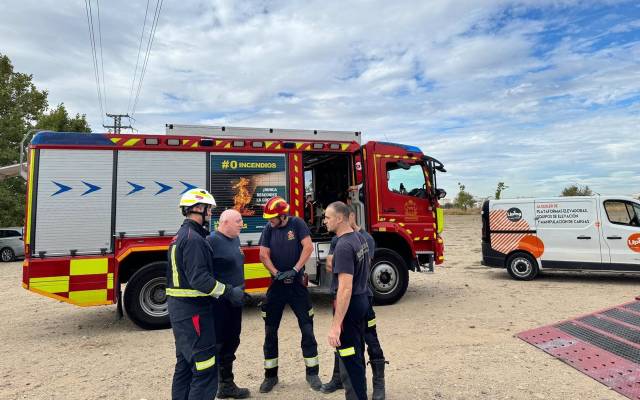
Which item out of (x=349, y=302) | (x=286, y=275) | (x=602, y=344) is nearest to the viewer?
(x=349, y=302)

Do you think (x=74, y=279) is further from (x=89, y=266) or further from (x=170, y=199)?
(x=170, y=199)

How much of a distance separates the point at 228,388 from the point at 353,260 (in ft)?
6.10

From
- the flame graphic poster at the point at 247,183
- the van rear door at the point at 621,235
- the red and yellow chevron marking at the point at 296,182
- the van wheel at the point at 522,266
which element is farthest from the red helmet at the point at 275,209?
the van rear door at the point at 621,235

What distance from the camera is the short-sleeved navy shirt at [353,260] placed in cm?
303

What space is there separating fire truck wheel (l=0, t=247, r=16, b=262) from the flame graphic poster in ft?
47.6

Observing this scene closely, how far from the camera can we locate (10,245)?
53.8 ft

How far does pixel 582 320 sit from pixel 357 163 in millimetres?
4226

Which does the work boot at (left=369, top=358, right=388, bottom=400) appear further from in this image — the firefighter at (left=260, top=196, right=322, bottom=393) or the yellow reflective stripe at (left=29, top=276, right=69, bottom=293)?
the yellow reflective stripe at (left=29, top=276, right=69, bottom=293)

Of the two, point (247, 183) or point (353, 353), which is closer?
point (353, 353)

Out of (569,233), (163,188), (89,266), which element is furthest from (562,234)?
(89,266)

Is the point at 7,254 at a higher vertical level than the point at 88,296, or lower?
higher

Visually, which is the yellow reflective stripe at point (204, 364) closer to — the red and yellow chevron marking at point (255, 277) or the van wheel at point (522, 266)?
the red and yellow chevron marking at point (255, 277)

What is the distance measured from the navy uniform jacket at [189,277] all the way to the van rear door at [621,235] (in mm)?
9191

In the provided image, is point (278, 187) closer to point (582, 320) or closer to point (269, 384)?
point (269, 384)
